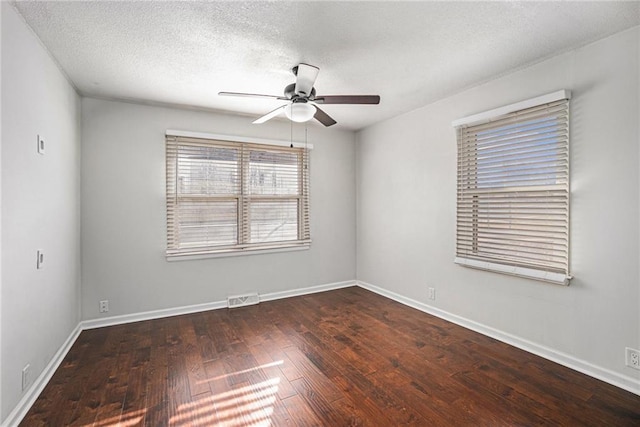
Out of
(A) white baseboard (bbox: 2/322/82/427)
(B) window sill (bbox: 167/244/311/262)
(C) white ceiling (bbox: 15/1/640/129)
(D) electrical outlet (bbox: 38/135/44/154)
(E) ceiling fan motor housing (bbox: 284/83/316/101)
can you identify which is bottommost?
(A) white baseboard (bbox: 2/322/82/427)

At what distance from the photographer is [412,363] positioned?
2518 millimetres

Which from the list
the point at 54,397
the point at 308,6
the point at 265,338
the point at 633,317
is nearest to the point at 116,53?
the point at 308,6

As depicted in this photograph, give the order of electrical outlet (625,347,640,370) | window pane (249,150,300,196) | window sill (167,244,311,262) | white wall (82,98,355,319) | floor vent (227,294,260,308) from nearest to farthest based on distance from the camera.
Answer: electrical outlet (625,347,640,370) < white wall (82,98,355,319) < window sill (167,244,311,262) < floor vent (227,294,260,308) < window pane (249,150,300,196)

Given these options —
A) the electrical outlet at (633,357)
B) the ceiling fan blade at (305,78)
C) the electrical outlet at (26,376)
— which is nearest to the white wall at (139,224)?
the electrical outlet at (26,376)

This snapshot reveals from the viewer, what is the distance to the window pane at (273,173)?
4.18 meters

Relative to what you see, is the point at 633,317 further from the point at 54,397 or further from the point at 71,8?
the point at 71,8

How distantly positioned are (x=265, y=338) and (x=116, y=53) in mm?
2808

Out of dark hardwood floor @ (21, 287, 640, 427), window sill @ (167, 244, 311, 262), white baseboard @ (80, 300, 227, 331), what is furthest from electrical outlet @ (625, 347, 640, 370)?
white baseboard @ (80, 300, 227, 331)

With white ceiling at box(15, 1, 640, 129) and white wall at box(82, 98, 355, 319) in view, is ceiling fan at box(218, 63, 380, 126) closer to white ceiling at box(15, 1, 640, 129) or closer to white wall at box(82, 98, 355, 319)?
white ceiling at box(15, 1, 640, 129)

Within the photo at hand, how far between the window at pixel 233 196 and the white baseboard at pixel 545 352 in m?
2.05

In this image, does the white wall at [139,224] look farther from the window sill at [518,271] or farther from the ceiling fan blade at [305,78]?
the window sill at [518,271]

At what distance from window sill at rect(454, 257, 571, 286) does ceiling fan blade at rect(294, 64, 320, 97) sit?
233cm

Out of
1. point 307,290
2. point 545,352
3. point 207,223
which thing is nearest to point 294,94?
point 207,223

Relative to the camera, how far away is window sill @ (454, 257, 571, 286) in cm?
245
